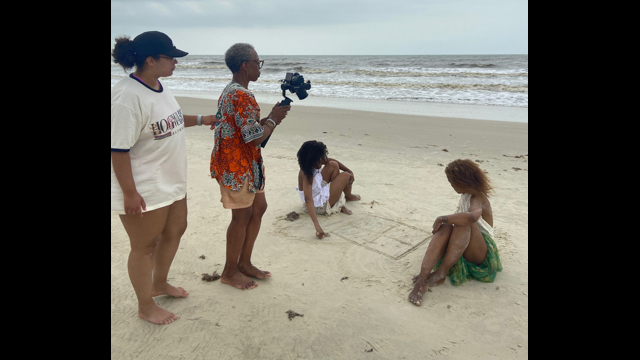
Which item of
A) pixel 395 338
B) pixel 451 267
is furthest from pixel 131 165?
→ pixel 451 267

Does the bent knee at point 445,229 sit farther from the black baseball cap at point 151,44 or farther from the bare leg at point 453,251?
the black baseball cap at point 151,44

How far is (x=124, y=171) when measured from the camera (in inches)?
79.0

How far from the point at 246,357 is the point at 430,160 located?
519 cm

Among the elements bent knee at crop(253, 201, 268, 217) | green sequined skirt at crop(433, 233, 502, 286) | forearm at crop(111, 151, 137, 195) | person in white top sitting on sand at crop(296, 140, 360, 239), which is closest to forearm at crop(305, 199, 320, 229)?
person in white top sitting on sand at crop(296, 140, 360, 239)

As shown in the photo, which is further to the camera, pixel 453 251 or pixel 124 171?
pixel 453 251

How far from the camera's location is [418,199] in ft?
15.8

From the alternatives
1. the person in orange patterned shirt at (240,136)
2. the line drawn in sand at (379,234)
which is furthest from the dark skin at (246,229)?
the line drawn in sand at (379,234)

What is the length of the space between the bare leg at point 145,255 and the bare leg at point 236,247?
51 centimetres

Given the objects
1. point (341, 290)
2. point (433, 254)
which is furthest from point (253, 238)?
point (433, 254)

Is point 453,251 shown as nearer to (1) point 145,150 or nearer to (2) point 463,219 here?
(2) point 463,219

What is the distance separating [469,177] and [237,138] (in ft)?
5.72

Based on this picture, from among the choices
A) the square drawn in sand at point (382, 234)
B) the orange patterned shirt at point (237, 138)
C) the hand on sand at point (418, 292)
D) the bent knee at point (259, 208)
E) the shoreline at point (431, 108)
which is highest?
the shoreline at point (431, 108)

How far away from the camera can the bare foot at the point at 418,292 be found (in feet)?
8.94

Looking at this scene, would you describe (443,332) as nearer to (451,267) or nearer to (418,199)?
(451,267)
